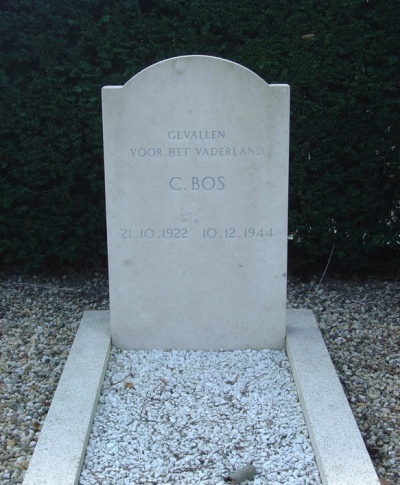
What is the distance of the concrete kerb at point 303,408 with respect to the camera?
2.98 metres

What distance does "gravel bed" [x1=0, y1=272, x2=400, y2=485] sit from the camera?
3.45m

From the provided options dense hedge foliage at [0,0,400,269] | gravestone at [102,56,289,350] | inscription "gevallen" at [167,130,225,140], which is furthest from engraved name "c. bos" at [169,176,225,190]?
dense hedge foliage at [0,0,400,269]

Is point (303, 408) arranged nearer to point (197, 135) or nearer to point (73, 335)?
point (197, 135)

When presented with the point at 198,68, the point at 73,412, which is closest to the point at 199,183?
the point at 198,68

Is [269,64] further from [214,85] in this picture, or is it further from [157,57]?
[214,85]

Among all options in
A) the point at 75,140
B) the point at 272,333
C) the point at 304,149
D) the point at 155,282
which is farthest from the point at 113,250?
the point at 304,149

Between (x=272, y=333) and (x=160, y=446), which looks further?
(x=272, y=333)

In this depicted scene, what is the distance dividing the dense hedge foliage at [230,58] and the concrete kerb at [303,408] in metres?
1.34

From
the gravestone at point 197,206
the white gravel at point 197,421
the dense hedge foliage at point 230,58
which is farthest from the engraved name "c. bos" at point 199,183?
the dense hedge foliage at point 230,58

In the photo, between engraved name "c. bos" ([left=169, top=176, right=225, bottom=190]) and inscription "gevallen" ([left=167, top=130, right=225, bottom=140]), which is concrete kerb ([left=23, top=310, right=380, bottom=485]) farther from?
inscription "gevallen" ([left=167, top=130, right=225, bottom=140])

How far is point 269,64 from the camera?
5.17 m

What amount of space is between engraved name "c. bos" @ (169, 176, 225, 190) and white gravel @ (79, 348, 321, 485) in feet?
3.38

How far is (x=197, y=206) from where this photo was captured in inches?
161

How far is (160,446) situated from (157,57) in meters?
3.05
